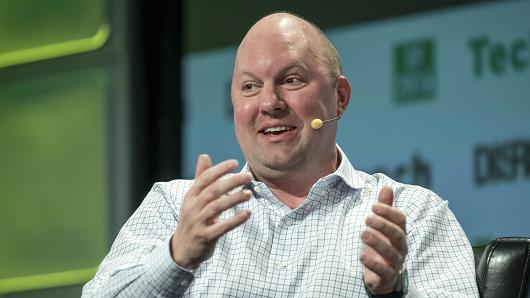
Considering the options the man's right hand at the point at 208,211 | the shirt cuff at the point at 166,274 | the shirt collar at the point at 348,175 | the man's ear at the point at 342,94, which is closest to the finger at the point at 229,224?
the man's right hand at the point at 208,211

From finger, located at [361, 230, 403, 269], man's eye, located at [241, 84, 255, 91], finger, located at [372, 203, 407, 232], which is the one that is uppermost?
man's eye, located at [241, 84, 255, 91]

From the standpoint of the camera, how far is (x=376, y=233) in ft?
5.89

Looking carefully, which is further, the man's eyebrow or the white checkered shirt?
the man's eyebrow

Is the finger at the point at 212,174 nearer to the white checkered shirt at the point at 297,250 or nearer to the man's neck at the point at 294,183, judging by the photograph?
the white checkered shirt at the point at 297,250

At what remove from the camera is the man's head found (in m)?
2.29

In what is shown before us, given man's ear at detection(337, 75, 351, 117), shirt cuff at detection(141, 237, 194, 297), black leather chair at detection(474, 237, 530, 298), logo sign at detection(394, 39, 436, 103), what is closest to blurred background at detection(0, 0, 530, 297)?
logo sign at detection(394, 39, 436, 103)

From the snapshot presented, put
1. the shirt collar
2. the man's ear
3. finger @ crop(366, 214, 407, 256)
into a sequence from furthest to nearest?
1. the man's ear
2. the shirt collar
3. finger @ crop(366, 214, 407, 256)

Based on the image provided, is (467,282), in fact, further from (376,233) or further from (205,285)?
(205,285)

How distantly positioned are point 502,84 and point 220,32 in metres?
1.21

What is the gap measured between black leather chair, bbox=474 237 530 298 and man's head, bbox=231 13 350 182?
17.5 inches

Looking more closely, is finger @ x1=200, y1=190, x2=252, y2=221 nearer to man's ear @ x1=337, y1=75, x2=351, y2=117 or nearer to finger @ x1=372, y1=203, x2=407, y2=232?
finger @ x1=372, y1=203, x2=407, y2=232

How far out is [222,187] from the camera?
1.83 meters

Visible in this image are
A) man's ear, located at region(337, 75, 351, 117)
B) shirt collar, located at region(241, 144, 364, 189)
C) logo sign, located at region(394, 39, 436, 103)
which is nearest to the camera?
shirt collar, located at region(241, 144, 364, 189)

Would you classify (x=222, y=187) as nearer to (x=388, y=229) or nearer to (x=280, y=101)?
(x=388, y=229)
